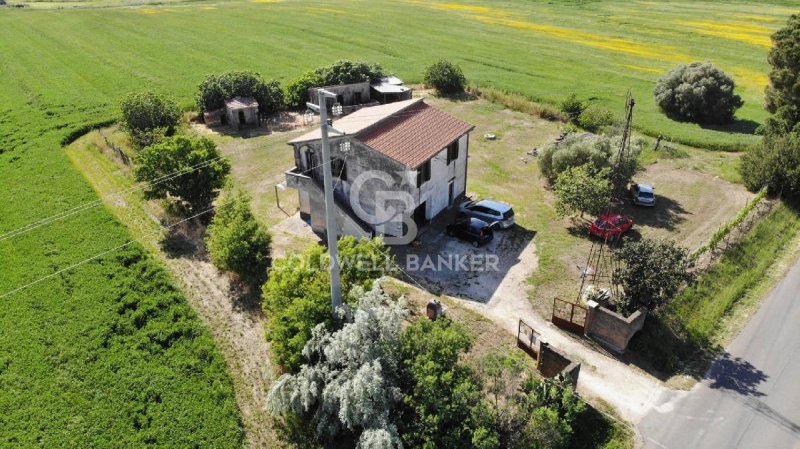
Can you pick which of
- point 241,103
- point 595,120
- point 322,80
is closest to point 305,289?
point 241,103

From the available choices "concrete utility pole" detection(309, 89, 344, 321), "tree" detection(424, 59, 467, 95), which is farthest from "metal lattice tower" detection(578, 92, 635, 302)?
"tree" detection(424, 59, 467, 95)

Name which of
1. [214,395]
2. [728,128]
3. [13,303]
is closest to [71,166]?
[13,303]

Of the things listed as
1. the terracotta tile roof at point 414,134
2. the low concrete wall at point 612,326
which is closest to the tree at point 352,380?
the low concrete wall at point 612,326

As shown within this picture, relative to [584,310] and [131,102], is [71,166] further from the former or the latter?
[584,310]

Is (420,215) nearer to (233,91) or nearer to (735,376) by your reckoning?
(735,376)

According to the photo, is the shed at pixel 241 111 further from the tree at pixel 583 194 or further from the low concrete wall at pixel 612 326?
the low concrete wall at pixel 612 326
